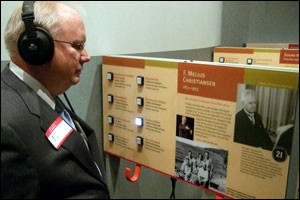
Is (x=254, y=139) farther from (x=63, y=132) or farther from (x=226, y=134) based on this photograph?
(x=63, y=132)

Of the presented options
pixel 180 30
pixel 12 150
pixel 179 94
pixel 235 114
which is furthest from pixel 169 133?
pixel 180 30

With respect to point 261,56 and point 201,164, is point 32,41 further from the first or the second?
point 261,56

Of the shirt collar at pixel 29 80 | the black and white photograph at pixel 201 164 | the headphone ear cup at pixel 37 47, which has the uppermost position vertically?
the headphone ear cup at pixel 37 47

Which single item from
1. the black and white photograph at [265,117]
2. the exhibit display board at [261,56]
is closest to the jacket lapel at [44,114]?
the black and white photograph at [265,117]

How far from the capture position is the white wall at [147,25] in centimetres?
129

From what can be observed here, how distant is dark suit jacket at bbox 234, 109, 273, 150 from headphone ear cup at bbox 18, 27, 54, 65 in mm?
567

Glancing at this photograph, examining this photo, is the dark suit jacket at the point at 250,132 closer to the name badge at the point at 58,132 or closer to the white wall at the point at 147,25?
the name badge at the point at 58,132

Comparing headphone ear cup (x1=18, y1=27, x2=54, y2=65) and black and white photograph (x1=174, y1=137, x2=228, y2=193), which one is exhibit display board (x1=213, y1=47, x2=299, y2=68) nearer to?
black and white photograph (x1=174, y1=137, x2=228, y2=193)

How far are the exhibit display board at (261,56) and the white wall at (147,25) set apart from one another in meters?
0.32

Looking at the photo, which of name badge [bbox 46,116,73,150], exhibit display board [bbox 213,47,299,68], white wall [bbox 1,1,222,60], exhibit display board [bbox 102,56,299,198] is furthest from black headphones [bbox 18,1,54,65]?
exhibit display board [bbox 213,47,299,68]

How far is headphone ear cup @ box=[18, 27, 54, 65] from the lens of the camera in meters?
0.65

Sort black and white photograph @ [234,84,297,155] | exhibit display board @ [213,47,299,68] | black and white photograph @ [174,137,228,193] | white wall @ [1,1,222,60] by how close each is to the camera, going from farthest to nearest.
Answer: exhibit display board @ [213,47,299,68], white wall @ [1,1,222,60], black and white photograph @ [174,137,228,193], black and white photograph @ [234,84,297,155]

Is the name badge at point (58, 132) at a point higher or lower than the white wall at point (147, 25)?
lower

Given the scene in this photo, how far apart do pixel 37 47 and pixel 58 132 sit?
0.20 meters
